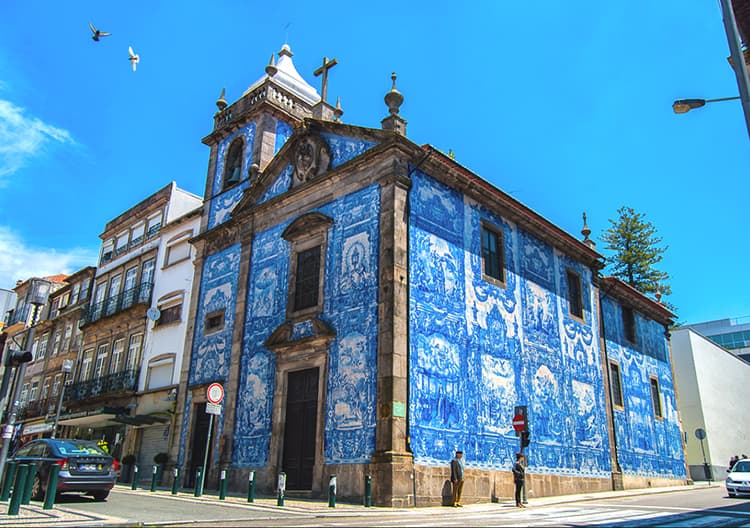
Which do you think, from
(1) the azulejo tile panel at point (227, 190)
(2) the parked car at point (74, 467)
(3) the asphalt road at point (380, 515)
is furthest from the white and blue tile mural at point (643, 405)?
(2) the parked car at point (74, 467)

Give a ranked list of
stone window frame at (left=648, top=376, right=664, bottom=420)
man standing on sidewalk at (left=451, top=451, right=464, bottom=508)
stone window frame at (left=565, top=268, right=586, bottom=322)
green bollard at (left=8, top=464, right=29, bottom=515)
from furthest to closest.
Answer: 1. stone window frame at (left=648, top=376, right=664, bottom=420)
2. stone window frame at (left=565, top=268, right=586, bottom=322)
3. man standing on sidewalk at (left=451, top=451, right=464, bottom=508)
4. green bollard at (left=8, top=464, right=29, bottom=515)

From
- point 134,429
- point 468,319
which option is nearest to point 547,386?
point 468,319

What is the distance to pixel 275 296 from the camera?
17.0 meters

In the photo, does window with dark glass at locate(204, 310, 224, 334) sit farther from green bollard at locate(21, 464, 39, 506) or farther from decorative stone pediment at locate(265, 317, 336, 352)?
green bollard at locate(21, 464, 39, 506)

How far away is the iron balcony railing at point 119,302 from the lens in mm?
24953

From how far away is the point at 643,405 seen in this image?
904 inches

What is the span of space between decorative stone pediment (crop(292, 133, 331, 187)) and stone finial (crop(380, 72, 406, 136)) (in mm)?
2299

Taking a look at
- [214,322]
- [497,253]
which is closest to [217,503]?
[214,322]

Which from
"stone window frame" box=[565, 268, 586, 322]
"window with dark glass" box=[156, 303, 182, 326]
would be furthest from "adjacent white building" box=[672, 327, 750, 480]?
"window with dark glass" box=[156, 303, 182, 326]

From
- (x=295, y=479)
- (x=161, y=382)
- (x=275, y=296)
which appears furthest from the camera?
(x=161, y=382)

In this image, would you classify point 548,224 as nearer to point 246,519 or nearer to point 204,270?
point 204,270

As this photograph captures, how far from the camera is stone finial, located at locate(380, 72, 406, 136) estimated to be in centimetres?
1515

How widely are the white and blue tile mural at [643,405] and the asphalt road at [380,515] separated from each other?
8693mm

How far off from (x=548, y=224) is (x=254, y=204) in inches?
374
